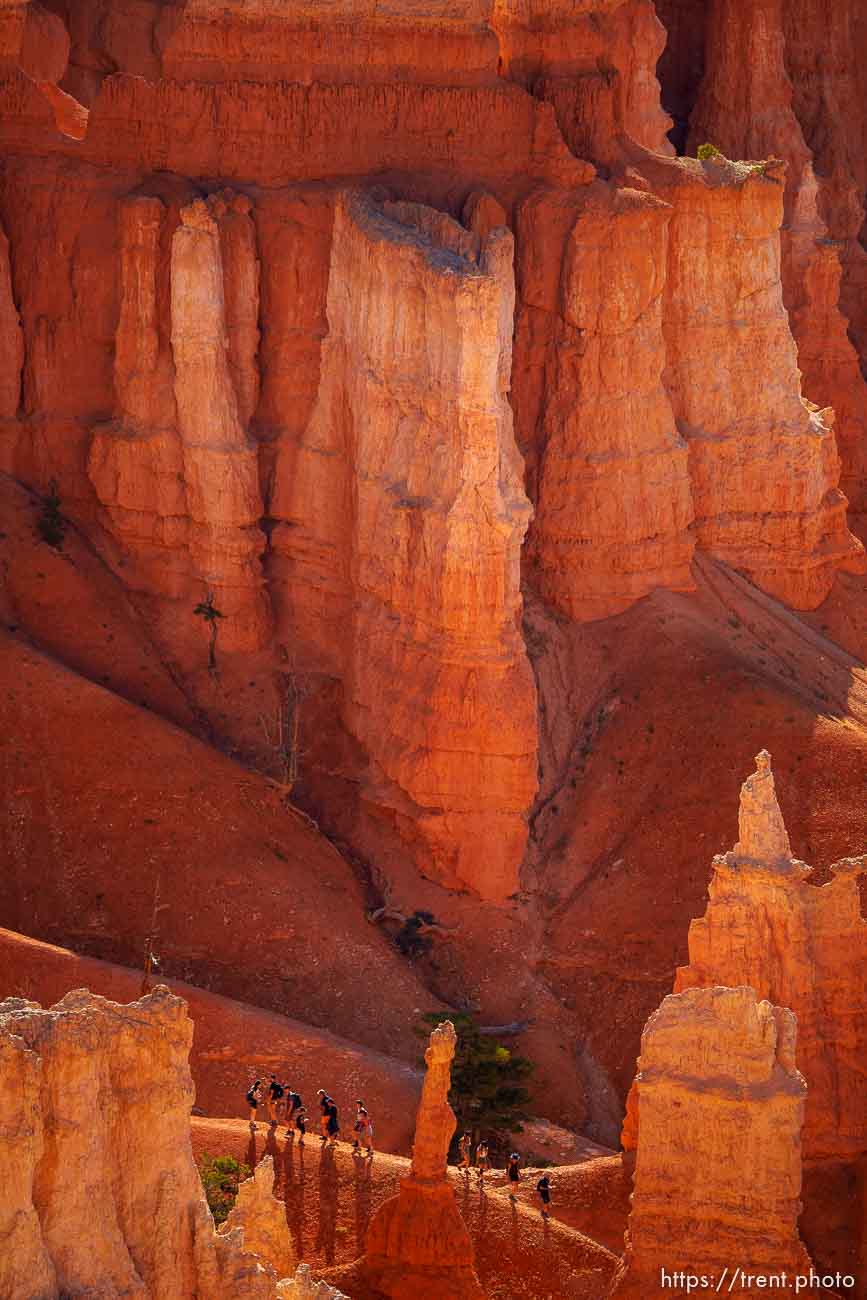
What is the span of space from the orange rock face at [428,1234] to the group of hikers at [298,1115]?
3.01 meters

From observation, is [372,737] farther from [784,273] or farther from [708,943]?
[784,273]

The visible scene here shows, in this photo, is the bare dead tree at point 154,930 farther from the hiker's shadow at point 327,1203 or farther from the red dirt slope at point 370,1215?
the hiker's shadow at point 327,1203

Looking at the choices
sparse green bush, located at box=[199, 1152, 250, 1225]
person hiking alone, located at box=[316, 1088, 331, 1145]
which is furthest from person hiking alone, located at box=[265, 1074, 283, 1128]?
sparse green bush, located at box=[199, 1152, 250, 1225]

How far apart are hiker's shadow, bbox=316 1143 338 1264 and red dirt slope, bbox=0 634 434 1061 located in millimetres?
6289

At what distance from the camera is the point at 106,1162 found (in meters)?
30.1

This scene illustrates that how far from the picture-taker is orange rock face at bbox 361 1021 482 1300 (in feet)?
139

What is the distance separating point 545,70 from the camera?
196ft

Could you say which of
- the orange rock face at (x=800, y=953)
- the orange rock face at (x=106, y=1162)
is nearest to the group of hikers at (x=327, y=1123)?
the orange rock face at (x=800, y=953)

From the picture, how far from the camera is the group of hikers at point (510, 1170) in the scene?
44688 mm

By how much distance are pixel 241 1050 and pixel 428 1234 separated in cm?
734

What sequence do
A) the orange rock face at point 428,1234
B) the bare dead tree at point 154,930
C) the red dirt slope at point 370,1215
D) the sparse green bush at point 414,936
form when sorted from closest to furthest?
→ the orange rock face at point 428,1234
the red dirt slope at point 370,1215
the bare dead tree at point 154,930
the sparse green bush at point 414,936

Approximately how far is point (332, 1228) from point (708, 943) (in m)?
6.34

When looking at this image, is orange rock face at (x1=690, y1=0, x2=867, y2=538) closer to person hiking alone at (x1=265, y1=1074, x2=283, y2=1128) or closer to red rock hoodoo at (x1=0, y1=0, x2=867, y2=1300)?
red rock hoodoo at (x1=0, y1=0, x2=867, y2=1300)

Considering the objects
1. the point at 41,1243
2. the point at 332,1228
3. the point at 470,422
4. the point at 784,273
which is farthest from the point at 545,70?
the point at 41,1243
